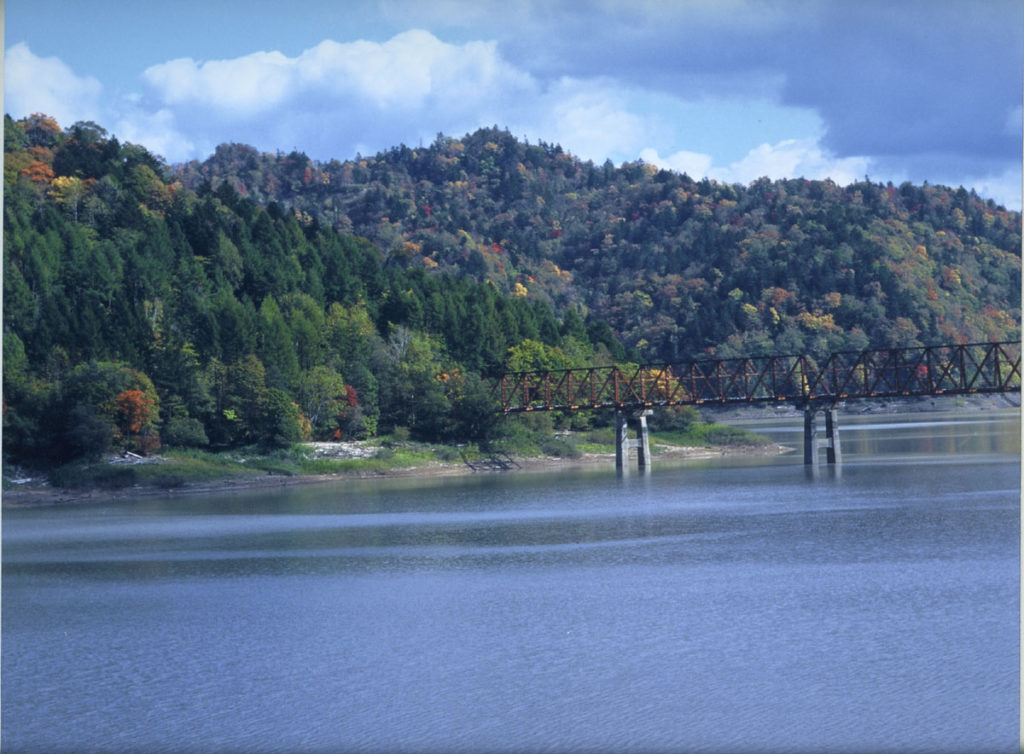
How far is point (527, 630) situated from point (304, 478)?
48.0m

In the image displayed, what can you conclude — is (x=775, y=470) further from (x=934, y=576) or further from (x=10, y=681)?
(x=10, y=681)

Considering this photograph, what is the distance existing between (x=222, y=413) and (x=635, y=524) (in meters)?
38.2

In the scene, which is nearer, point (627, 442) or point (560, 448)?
point (627, 442)

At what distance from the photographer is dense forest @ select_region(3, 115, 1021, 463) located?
251 feet

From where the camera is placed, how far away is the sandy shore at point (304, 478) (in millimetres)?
64250

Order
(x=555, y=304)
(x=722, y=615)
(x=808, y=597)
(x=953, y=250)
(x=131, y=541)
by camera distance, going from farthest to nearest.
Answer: (x=555, y=304)
(x=953, y=250)
(x=131, y=541)
(x=808, y=597)
(x=722, y=615)

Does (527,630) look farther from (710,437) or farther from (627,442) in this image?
(710,437)

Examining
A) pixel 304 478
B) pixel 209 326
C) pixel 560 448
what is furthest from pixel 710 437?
pixel 209 326

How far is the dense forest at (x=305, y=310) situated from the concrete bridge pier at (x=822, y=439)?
20904mm

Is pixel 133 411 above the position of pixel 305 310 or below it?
below

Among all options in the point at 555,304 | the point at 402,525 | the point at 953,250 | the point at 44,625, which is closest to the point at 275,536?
the point at 402,525

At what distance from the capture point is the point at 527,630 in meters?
26.8

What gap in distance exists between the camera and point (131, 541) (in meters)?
44.8

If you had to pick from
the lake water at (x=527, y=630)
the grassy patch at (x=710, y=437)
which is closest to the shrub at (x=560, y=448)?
the grassy patch at (x=710, y=437)
